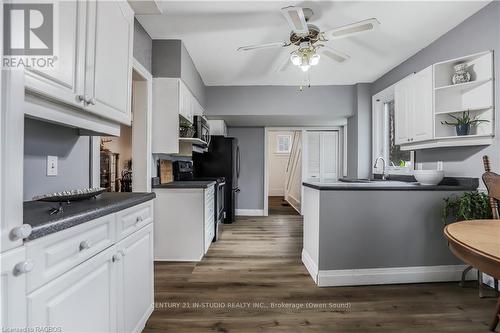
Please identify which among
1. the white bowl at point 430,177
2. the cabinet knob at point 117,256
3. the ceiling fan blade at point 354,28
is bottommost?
the cabinet knob at point 117,256

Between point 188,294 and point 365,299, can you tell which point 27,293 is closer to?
point 188,294

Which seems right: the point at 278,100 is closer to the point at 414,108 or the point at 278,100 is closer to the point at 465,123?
the point at 414,108

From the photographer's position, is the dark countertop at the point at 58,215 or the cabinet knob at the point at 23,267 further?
the dark countertop at the point at 58,215

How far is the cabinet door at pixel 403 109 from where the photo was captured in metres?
3.12

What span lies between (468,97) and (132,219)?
326 centimetres

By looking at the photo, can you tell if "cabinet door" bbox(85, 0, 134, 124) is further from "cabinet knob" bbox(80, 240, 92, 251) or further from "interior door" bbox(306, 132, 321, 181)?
"interior door" bbox(306, 132, 321, 181)

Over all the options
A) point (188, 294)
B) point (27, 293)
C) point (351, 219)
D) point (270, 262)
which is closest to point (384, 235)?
point (351, 219)

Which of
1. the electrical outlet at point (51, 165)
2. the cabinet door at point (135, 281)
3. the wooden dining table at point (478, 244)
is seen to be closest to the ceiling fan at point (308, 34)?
the wooden dining table at point (478, 244)

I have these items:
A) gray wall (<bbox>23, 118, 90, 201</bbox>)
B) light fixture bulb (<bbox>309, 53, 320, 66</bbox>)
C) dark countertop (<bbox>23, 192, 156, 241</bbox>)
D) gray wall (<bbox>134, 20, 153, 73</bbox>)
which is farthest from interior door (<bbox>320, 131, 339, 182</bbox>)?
dark countertop (<bbox>23, 192, 156, 241</bbox>)

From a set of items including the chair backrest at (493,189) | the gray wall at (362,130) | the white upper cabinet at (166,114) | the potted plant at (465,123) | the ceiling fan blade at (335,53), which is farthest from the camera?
the gray wall at (362,130)

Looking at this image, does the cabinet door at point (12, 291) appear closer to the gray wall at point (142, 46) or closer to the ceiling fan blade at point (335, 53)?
the gray wall at point (142, 46)

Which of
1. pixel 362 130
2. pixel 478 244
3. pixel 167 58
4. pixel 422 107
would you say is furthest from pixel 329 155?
pixel 478 244

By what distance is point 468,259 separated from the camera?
39.3 inches

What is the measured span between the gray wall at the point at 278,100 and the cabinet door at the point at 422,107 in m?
1.72
